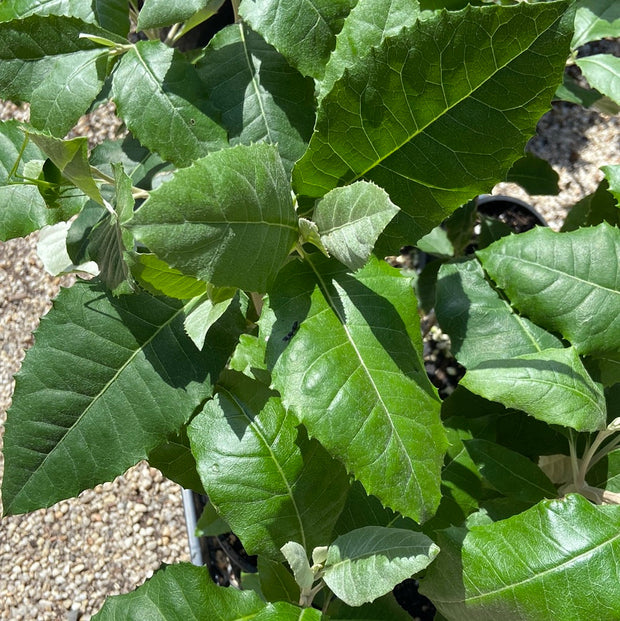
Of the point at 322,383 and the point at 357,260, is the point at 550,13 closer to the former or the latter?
the point at 357,260

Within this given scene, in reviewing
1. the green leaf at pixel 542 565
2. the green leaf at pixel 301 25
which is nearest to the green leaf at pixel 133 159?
the green leaf at pixel 301 25

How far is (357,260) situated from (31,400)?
0.43 metres

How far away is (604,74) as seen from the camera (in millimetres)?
1249

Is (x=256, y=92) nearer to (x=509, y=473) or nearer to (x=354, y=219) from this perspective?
(x=354, y=219)

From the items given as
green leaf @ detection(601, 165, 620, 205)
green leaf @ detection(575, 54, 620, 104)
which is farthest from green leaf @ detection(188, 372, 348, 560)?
green leaf @ detection(575, 54, 620, 104)

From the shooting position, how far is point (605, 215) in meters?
1.18

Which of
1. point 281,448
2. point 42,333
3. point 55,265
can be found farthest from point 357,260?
point 55,265

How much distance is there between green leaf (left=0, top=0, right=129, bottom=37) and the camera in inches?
38.1

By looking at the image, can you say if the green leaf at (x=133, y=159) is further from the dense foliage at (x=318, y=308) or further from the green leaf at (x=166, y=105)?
the green leaf at (x=166, y=105)

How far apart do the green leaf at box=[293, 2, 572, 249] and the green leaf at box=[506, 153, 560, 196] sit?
827mm

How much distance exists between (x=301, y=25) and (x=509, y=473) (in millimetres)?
631

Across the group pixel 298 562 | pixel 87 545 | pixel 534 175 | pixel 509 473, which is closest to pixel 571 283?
pixel 509 473

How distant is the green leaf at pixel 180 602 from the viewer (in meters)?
0.81

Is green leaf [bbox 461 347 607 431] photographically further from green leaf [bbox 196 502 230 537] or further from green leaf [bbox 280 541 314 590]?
green leaf [bbox 196 502 230 537]
